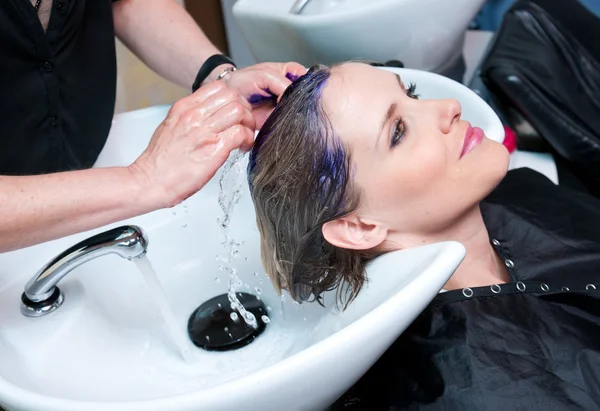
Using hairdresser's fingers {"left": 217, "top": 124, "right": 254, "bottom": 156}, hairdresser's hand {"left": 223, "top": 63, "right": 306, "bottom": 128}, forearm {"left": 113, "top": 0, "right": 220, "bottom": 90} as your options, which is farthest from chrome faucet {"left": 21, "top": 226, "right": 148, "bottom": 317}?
forearm {"left": 113, "top": 0, "right": 220, "bottom": 90}

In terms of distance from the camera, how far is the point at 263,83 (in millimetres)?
1074

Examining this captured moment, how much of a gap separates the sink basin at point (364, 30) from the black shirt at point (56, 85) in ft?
1.18

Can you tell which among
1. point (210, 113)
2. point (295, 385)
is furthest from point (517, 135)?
point (295, 385)

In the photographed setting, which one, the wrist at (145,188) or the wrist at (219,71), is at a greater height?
the wrist at (145,188)

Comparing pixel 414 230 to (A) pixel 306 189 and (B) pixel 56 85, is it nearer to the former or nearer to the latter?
(A) pixel 306 189

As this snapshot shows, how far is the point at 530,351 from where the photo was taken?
3.09ft

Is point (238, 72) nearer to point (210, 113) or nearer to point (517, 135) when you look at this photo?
point (210, 113)

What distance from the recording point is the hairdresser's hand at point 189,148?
837mm

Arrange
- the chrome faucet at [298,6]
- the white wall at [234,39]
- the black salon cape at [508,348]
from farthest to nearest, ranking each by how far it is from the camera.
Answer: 1. the white wall at [234,39]
2. the chrome faucet at [298,6]
3. the black salon cape at [508,348]

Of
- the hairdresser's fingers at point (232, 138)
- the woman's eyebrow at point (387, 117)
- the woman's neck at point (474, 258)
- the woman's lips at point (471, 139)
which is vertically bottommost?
the woman's neck at point (474, 258)

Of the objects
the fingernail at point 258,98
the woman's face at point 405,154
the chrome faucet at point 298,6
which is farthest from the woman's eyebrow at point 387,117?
the chrome faucet at point 298,6

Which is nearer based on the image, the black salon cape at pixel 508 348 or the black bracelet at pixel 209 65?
the black salon cape at pixel 508 348

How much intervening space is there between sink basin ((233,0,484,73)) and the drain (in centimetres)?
55

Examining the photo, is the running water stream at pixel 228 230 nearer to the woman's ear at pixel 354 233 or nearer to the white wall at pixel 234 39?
the woman's ear at pixel 354 233
